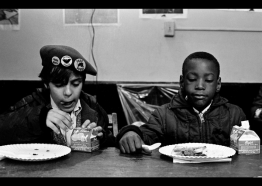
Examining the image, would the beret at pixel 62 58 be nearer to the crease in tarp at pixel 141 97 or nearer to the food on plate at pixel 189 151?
the food on plate at pixel 189 151

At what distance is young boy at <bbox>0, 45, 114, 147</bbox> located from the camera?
167 centimetres

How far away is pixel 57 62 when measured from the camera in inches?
73.7

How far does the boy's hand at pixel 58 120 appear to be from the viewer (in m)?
1.60

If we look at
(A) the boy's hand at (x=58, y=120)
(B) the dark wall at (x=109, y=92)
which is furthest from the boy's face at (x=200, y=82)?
(B) the dark wall at (x=109, y=92)

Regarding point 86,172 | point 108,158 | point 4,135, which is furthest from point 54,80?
point 86,172

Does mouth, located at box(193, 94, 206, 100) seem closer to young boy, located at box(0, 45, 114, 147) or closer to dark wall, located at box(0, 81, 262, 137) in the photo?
young boy, located at box(0, 45, 114, 147)

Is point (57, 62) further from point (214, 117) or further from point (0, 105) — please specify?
point (0, 105)

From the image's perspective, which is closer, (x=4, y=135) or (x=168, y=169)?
(x=168, y=169)

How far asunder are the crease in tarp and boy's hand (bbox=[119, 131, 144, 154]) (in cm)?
140

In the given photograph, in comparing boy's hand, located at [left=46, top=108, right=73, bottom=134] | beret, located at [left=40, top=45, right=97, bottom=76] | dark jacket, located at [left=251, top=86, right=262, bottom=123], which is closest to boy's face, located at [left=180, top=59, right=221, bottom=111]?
Result: beret, located at [left=40, top=45, right=97, bottom=76]

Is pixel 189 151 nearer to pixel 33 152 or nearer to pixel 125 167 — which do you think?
pixel 125 167

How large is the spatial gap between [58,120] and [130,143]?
14.0 inches

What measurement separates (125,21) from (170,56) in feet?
1.68

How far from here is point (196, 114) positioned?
1967 mm
